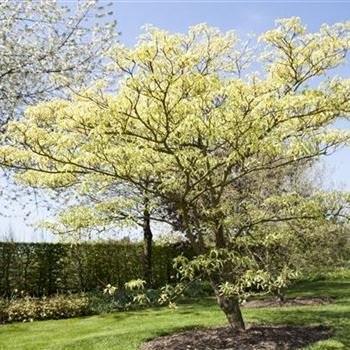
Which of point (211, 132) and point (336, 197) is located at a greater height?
point (211, 132)

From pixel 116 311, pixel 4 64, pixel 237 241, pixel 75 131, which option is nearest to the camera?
pixel 75 131

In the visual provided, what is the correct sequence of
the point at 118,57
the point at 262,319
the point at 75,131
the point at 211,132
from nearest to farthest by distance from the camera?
1. the point at 118,57
2. the point at 211,132
3. the point at 75,131
4. the point at 262,319

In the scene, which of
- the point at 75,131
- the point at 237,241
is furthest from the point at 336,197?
the point at 75,131

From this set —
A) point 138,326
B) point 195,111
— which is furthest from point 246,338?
point 195,111

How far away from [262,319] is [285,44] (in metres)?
4.85

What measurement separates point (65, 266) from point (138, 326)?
21.8 ft

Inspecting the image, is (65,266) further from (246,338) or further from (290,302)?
(246,338)

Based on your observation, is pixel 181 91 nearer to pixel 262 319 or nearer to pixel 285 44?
pixel 285 44

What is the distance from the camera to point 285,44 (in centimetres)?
558

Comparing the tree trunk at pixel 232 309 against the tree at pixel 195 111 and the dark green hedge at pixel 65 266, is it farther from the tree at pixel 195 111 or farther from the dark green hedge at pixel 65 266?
the dark green hedge at pixel 65 266

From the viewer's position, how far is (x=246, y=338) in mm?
6535

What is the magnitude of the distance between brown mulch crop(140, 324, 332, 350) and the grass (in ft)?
0.83

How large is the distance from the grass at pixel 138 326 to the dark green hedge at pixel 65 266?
10.3 ft

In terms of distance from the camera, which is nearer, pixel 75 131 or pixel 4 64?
pixel 75 131
